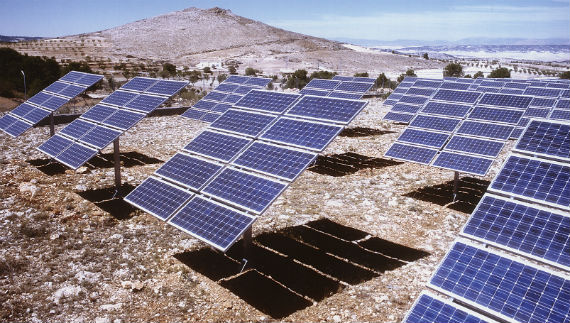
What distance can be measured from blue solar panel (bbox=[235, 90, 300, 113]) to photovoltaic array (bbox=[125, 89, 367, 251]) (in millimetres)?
34

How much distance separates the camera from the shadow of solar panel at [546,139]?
7.26 meters

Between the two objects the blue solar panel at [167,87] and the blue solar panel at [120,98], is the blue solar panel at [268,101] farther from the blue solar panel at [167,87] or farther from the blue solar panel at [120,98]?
the blue solar panel at [120,98]

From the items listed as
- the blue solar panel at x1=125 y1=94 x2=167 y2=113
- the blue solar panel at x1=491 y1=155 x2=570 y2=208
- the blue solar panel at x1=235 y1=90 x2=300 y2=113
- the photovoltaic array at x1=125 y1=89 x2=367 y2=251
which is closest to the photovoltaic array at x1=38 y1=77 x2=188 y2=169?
the blue solar panel at x1=125 y1=94 x2=167 y2=113

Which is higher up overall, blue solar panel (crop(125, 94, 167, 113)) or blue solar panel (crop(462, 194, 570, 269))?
blue solar panel (crop(462, 194, 570, 269))

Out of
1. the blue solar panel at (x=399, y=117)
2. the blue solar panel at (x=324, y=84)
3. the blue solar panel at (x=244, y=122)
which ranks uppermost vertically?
the blue solar panel at (x=244, y=122)

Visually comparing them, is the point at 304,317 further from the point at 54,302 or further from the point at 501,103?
the point at 501,103

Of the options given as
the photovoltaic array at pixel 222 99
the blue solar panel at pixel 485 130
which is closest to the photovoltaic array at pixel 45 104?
the photovoltaic array at pixel 222 99

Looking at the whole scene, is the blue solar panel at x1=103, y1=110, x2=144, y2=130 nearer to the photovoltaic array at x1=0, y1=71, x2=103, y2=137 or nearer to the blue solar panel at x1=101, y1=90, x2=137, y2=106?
the blue solar panel at x1=101, y1=90, x2=137, y2=106

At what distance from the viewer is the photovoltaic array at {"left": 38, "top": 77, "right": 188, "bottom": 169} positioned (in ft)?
→ 44.0

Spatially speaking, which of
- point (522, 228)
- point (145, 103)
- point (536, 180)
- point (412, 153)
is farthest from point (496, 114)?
point (145, 103)

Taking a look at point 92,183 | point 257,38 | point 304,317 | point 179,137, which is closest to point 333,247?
point 304,317

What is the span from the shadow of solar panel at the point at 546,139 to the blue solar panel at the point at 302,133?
156 inches

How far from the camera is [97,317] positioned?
314 inches

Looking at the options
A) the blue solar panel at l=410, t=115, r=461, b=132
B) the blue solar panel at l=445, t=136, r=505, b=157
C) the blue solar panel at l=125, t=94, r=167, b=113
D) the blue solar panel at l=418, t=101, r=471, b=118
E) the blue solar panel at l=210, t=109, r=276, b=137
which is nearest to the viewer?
the blue solar panel at l=210, t=109, r=276, b=137
